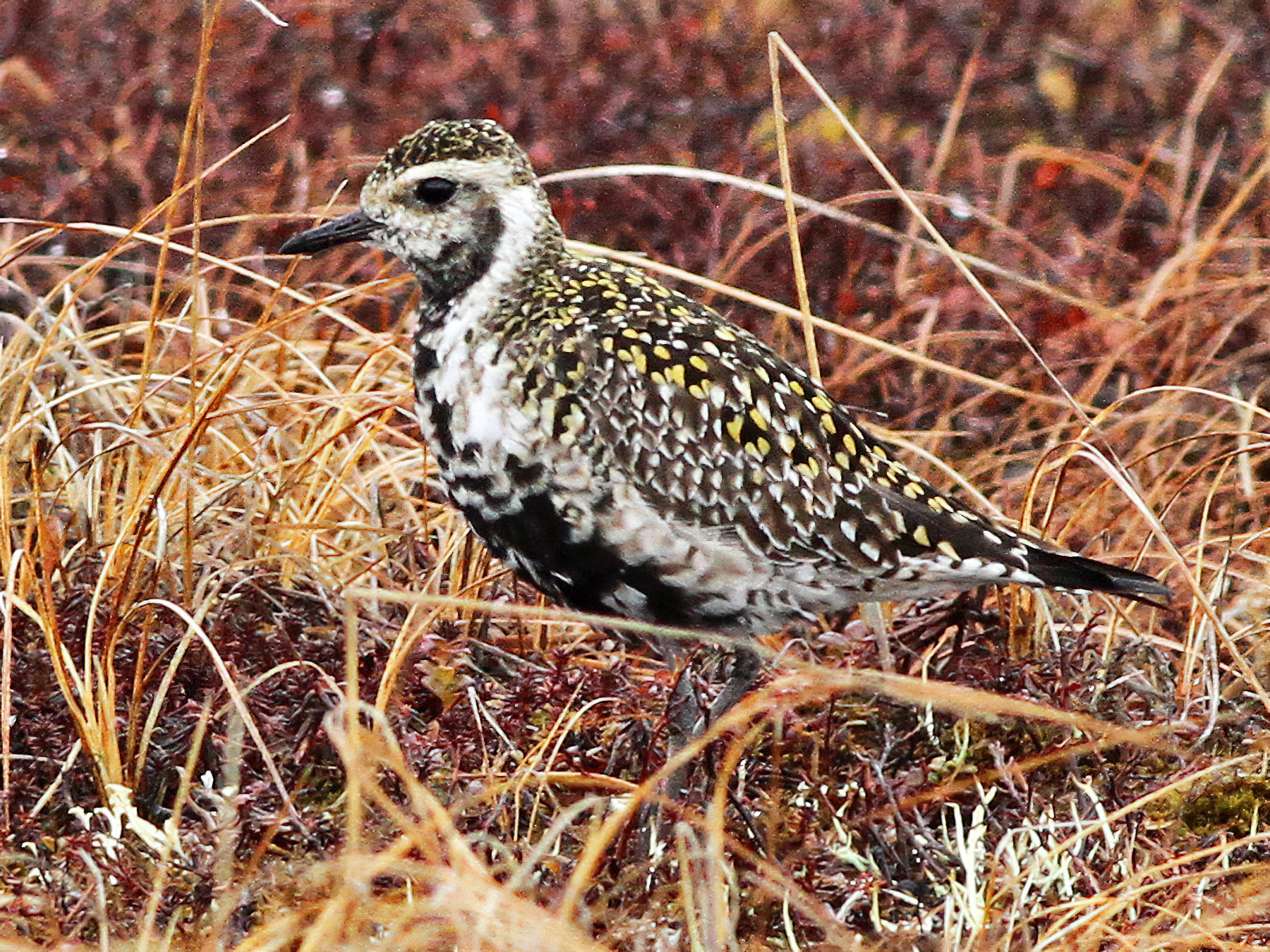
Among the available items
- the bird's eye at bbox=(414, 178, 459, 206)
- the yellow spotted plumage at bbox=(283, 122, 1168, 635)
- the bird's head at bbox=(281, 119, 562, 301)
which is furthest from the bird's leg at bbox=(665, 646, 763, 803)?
the bird's eye at bbox=(414, 178, 459, 206)

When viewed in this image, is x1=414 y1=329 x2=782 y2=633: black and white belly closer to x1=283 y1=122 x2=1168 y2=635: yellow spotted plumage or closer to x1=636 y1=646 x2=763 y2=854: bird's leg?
x1=283 y1=122 x2=1168 y2=635: yellow spotted plumage

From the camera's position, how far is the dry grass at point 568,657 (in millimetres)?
3428

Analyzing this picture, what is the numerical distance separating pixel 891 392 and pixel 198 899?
342 cm

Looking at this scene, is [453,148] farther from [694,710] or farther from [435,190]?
[694,710]

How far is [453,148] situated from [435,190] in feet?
0.34

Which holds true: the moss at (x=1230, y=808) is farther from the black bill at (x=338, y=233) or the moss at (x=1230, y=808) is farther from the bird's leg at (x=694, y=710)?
the black bill at (x=338, y=233)

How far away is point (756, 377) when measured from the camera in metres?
3.99

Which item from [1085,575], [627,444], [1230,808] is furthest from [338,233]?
[1230,808]

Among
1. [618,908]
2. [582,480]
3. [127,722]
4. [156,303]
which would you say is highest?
[156,303]

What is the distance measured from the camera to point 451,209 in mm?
4004

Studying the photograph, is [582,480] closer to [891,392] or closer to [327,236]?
[327,236]

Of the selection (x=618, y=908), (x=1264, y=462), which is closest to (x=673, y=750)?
(x=618, y=908)

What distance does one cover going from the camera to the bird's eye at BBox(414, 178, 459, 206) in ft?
13.1

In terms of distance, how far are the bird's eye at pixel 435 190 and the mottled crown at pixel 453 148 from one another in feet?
0.15
